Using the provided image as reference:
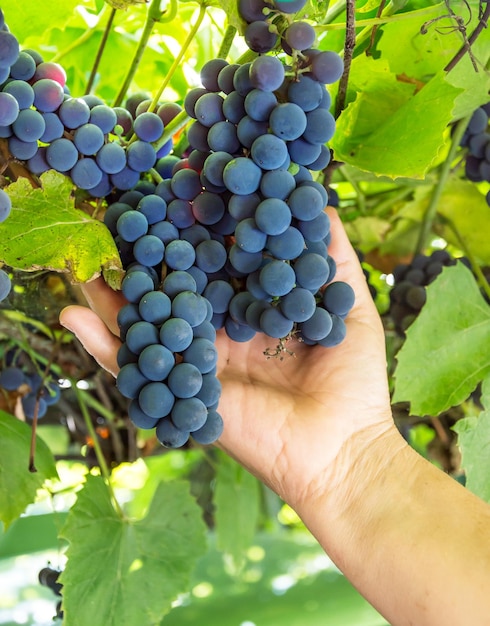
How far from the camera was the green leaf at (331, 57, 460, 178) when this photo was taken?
0.65 metres

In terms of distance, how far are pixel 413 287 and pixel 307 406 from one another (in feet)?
0.91

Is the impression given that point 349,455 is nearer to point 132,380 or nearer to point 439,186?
point 132,380

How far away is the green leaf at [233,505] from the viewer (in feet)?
4.06

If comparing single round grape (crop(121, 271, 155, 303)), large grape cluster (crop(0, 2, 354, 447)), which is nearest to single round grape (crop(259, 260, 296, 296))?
large grape cluster (crop(0, 2, 354, 447))

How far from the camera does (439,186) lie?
899 mm

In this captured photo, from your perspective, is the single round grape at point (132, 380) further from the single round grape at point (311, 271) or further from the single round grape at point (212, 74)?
the single round grape at point (212, 74)

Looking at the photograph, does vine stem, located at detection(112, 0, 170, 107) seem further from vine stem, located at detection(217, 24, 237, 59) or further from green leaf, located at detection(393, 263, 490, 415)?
green leaf, located at detection(393, 263, 490, 415)

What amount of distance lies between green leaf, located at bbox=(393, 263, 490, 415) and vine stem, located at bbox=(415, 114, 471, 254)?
0.45 feet

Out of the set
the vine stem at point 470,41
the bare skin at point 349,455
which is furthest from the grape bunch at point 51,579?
the vine stem at point 470,41

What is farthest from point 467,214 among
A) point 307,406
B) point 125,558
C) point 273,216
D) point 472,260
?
point 125,558

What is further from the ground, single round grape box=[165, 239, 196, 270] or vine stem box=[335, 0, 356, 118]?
vine stem box=[335, 0, 356, 118]

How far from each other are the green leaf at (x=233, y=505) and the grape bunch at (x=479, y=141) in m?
0.68

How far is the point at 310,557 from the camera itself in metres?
1.53

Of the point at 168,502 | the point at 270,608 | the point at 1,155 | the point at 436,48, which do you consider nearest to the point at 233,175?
the point at 1,155
